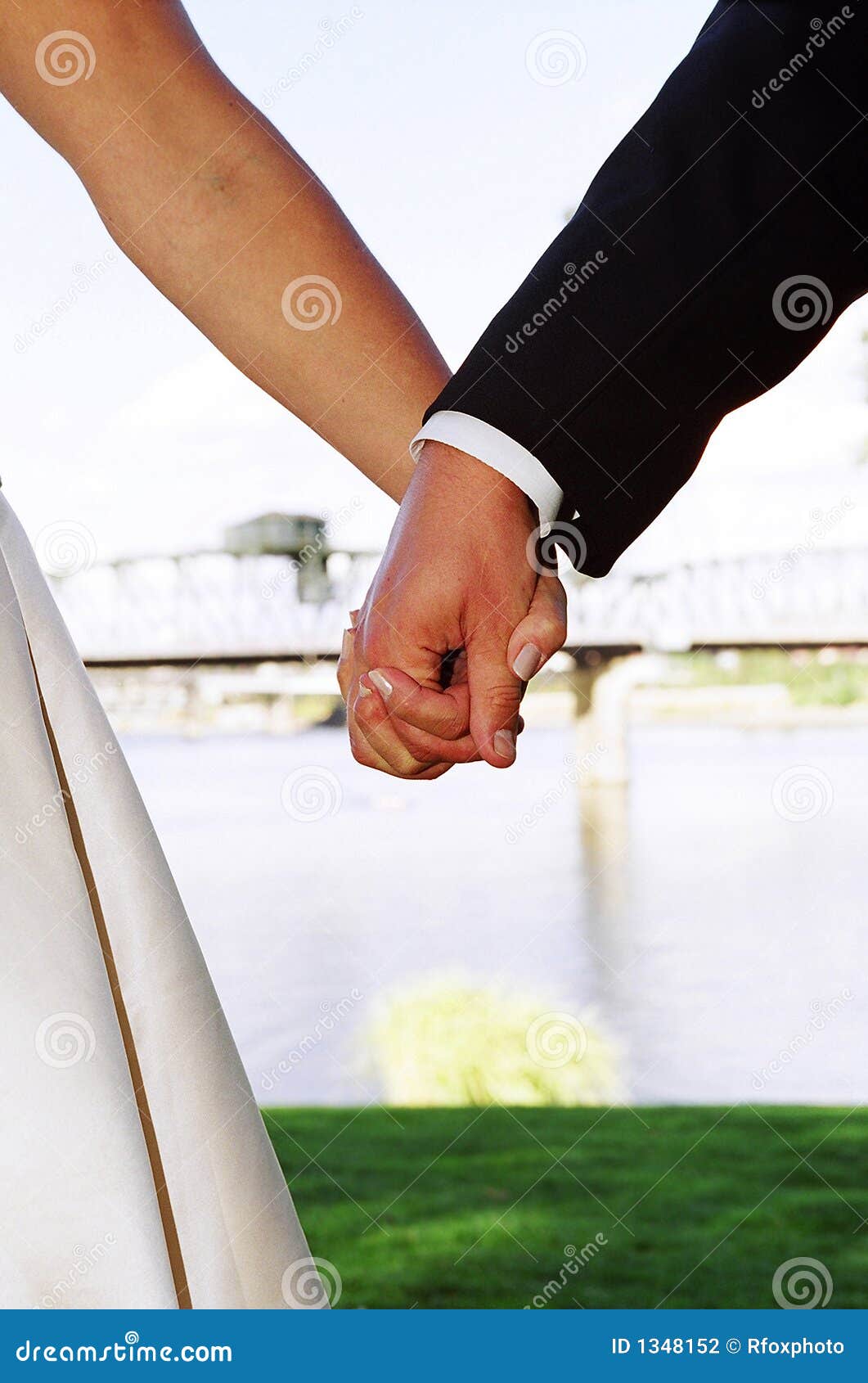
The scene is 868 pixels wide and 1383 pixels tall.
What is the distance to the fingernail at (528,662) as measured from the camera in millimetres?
1045

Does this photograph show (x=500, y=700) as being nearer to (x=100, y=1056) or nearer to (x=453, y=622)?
(x=453, y=622)

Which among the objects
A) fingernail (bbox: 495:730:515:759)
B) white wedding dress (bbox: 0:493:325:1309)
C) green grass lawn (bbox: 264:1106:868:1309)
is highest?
fingernail (bbox: 495:730:515:759)

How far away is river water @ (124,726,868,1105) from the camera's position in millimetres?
6992

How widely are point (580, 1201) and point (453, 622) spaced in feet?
11.2

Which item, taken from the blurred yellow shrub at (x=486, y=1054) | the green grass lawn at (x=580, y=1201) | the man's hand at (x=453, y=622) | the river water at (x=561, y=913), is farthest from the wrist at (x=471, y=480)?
the blurred yellow shrub at (x=486, y=1054)

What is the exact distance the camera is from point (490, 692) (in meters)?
1.07

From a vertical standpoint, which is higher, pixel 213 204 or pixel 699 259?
pixel 213 204

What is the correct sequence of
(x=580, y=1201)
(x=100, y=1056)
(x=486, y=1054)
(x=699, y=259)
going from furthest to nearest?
(x=486, y=1054) → (x=580, y=1201) → (x=699, y=259) → (x=100, y=1056)

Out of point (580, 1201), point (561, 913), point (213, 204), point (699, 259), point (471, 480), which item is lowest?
point (580, 1201)

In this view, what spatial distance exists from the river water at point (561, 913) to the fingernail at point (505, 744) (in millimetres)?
3130

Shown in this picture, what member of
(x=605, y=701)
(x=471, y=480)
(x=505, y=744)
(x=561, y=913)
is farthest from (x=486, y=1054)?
(x=605, y=701)

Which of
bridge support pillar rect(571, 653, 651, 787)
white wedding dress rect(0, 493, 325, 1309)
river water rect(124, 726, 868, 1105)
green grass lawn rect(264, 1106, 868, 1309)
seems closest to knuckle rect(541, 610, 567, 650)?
white wedding dress rect(0, 493, 325, 1309)

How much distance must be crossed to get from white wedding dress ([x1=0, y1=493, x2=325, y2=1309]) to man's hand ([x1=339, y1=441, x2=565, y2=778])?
0.23 metres

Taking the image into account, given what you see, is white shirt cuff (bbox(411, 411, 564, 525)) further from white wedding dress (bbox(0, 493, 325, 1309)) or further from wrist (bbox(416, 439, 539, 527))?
white wedding dress (bbox(0, 493, 325, 1309))
